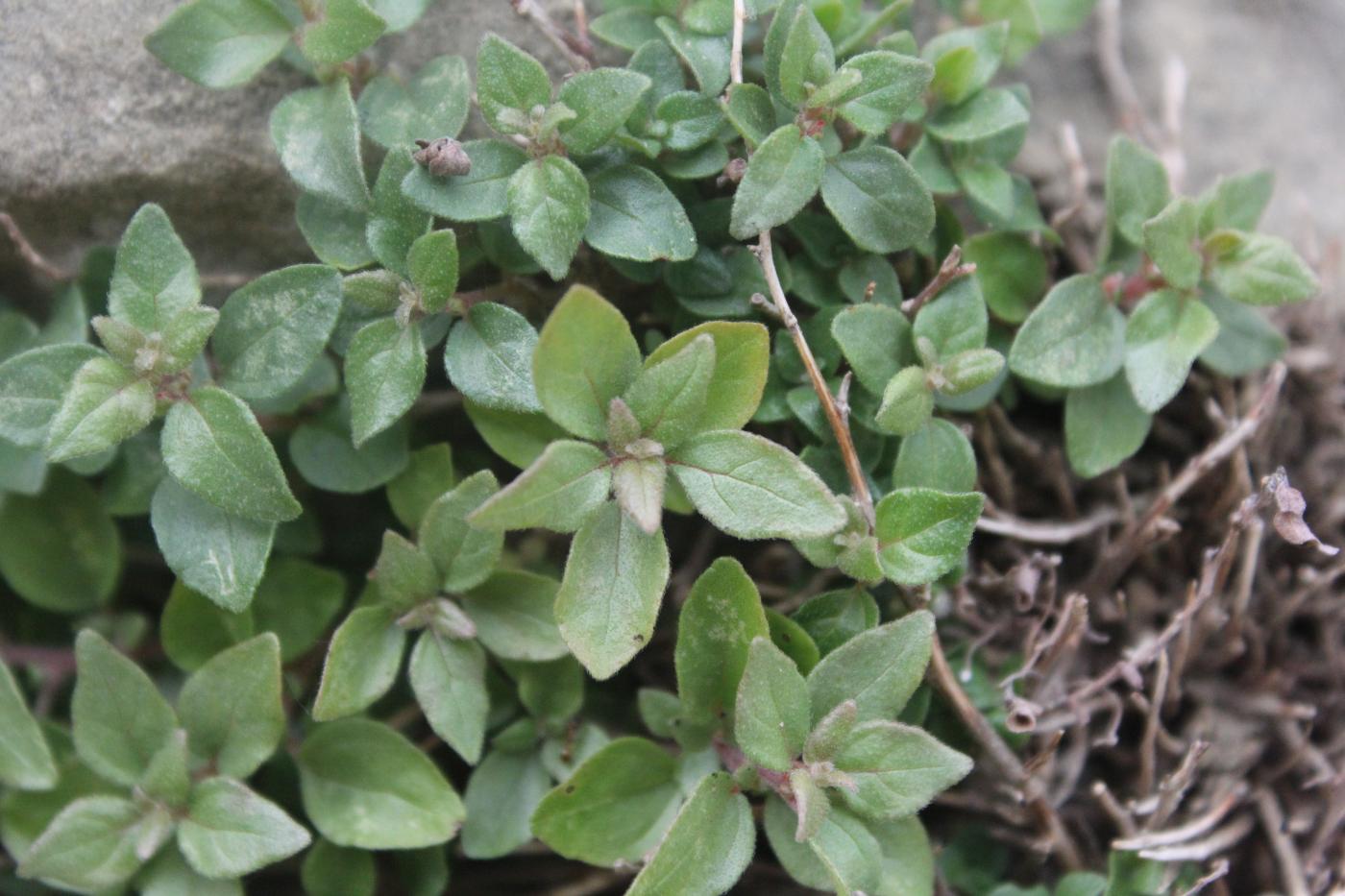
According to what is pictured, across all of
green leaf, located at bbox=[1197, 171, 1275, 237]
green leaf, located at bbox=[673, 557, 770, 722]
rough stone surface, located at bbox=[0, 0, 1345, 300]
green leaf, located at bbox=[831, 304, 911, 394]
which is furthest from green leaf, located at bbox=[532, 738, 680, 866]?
green leaf, located at bbox=[1197, 171, 1275, 237]

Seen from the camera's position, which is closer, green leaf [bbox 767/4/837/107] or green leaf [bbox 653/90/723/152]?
green leaf [bbox 767/4/837/107]

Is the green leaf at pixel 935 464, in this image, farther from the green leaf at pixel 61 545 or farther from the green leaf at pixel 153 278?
the green leaf at pixel 61 545

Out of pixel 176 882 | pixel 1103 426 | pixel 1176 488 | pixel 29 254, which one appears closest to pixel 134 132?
pixel 29 254

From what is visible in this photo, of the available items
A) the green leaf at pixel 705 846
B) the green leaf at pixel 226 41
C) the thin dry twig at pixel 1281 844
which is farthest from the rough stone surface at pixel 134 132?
the thin dry twig at pixel 1281 844

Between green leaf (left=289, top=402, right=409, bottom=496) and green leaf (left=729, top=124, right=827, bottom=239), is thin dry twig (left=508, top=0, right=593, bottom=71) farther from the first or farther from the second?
green leaf (left=289, top=402, right=409, bottom=496)

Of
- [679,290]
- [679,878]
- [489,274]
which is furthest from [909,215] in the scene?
[679,878]

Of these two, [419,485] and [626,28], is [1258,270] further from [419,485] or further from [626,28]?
[419,485]

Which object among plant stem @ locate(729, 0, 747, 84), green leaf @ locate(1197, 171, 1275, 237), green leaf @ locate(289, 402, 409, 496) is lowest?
green leaf @ locate(289, 402, 409, 496)
